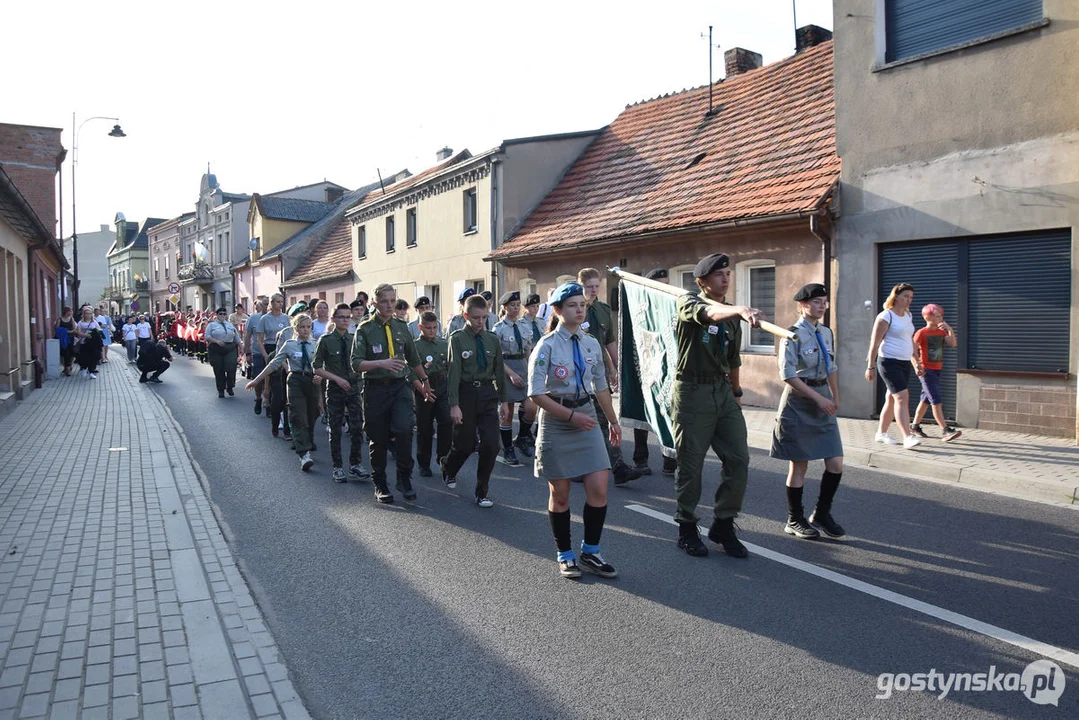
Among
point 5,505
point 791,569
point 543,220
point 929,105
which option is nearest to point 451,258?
point 543,220

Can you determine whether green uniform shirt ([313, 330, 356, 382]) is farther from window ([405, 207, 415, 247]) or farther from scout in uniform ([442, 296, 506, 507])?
window ([405, 207, 415, 247])

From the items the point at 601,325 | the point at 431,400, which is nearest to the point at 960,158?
the point at 601,325

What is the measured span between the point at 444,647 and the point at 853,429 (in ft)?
27.8

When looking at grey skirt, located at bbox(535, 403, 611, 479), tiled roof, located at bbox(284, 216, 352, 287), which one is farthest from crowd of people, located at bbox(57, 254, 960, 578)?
tiled roof, located at bbox(284, 216, 352, 287)

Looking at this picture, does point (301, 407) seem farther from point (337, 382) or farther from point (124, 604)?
point (124, 604)

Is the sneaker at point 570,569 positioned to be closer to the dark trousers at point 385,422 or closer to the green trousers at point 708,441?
the green trousers at point 708,441

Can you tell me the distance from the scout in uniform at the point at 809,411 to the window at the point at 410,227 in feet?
72.3

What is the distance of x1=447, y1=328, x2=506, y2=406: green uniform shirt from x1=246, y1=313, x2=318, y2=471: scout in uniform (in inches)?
99.5

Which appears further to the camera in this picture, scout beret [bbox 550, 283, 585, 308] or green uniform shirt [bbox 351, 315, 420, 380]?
green uniform shirt [bbox 351, 315, 420, 380]

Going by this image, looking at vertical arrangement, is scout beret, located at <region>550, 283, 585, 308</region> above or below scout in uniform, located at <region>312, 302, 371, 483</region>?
above

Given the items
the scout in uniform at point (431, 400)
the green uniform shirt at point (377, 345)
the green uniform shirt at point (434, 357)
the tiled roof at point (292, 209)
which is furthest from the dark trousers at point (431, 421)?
the tiled roof at point (292, 209)

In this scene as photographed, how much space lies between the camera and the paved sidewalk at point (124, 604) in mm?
3617

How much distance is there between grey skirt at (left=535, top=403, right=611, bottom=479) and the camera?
5.21 metres

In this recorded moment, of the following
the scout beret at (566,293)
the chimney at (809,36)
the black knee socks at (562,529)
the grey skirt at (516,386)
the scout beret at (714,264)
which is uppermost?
the chimney at (809,36)
